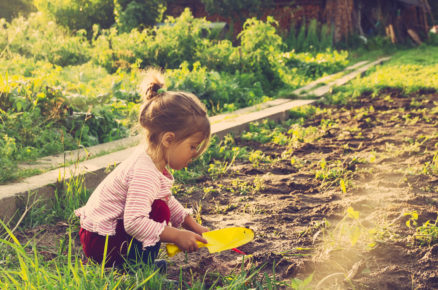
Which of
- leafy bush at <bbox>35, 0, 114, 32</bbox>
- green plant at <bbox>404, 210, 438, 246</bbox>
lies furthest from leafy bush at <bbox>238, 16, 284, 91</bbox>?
leafy bush at <bbox>35, 0, 114, 32</bbox>

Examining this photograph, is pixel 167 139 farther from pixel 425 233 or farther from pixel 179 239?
pixel 425 233

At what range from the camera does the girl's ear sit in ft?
7.40

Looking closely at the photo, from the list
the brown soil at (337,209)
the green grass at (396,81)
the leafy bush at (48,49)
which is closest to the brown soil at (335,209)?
the brown soil at (337,209)

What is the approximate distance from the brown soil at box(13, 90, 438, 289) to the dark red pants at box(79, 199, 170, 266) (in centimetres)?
20

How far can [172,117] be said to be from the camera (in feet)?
7.38

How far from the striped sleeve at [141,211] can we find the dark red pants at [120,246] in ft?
0.22

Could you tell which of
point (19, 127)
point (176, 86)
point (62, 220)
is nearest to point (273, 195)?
point (62, 220)

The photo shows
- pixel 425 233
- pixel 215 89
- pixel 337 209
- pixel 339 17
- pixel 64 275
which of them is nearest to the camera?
pixel 64 275

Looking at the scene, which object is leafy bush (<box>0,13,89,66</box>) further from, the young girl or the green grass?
the young girl

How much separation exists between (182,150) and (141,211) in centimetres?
35

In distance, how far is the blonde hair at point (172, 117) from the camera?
2.25 meters

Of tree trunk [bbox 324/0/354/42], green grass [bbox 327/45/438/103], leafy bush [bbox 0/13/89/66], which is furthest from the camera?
tree trunk [bbox 324/0/354/42]

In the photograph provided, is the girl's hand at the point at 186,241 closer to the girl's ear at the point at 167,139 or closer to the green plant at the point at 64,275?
the green plant at the point at 64,275

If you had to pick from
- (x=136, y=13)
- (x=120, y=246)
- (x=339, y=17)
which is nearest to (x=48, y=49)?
(x=136, y=13)
